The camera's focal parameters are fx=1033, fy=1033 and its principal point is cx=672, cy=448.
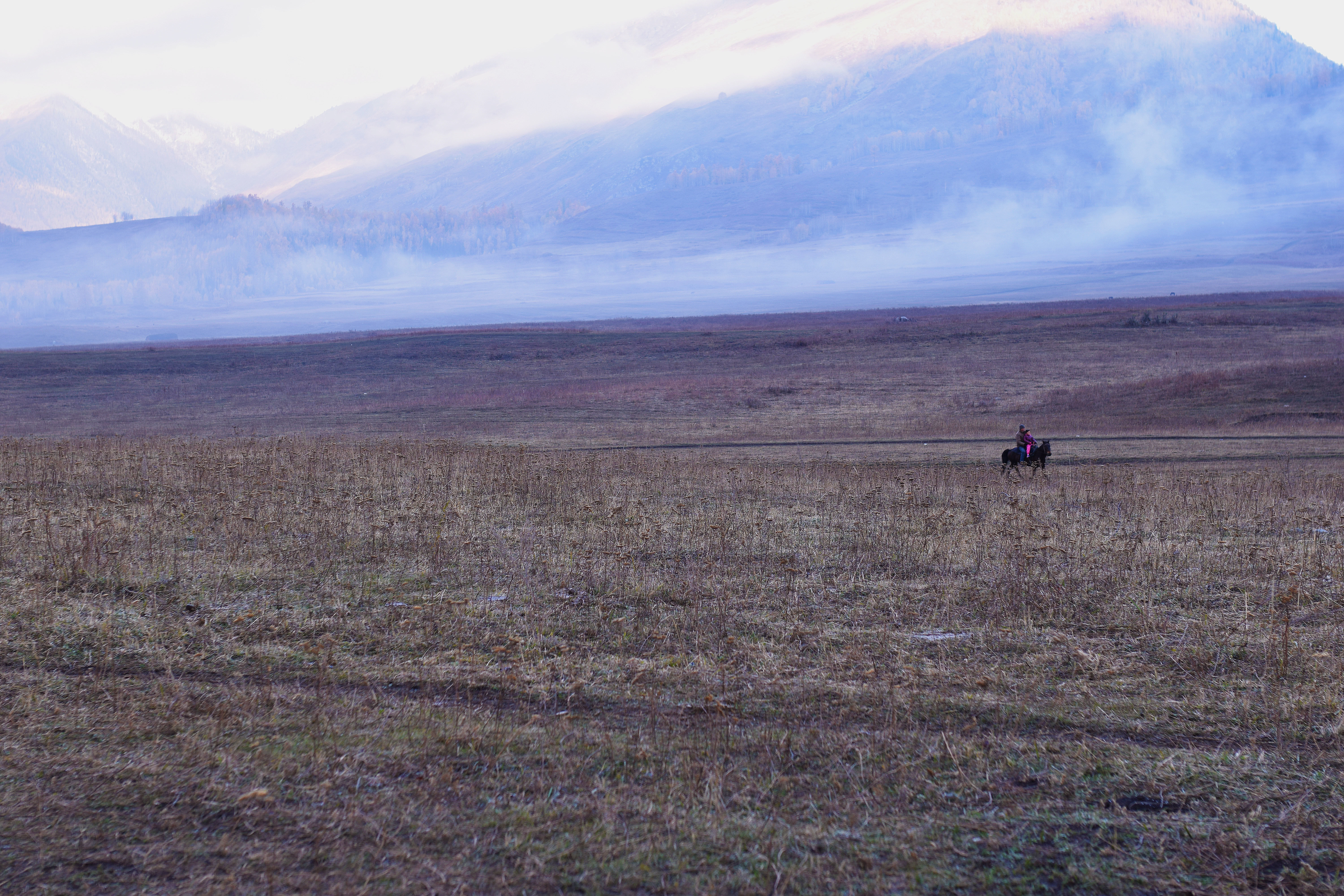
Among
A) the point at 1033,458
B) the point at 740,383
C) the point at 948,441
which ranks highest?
the point at 740,383

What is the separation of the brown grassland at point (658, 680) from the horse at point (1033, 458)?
1556 mm

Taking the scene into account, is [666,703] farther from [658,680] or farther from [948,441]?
[948,441]

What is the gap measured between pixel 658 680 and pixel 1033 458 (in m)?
15.6

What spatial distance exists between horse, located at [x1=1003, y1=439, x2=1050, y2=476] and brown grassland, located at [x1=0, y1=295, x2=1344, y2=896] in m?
1.56

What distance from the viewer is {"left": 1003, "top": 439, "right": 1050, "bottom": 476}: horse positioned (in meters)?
20.3

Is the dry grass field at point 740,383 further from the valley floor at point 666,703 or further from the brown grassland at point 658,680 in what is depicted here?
the valley floor at point 666,703

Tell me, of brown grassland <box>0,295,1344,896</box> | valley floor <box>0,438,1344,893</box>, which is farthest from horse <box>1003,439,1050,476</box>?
valley floor <box>0,438,1344,893</box>

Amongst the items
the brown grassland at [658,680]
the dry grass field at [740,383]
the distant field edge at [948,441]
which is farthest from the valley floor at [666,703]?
the dry grass field at [740,383]

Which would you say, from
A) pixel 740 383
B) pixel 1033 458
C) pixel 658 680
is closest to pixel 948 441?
pixel 1033 458

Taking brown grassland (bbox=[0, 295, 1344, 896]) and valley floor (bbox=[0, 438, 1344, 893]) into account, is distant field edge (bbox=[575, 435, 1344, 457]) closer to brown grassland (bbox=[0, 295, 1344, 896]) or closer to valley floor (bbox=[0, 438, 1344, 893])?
brown grassland (bbox=[0, 295, 1344, 896])

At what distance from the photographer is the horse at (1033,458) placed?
66.7 ft

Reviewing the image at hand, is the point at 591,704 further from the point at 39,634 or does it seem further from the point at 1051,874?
the point at 39,634

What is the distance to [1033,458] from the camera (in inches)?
810

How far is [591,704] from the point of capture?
6.40 meters
